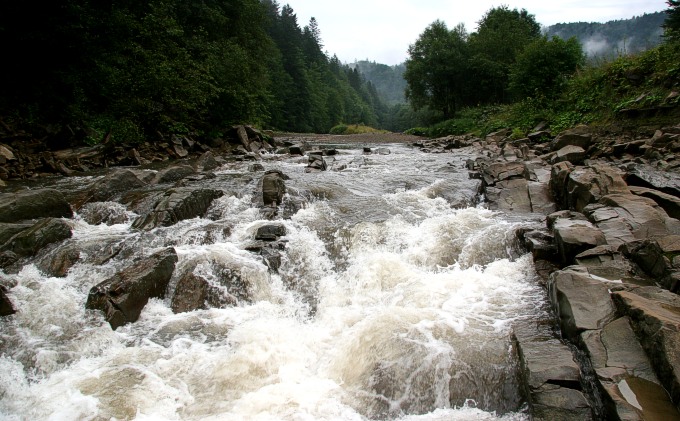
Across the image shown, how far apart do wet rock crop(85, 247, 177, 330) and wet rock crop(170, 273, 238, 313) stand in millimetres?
317

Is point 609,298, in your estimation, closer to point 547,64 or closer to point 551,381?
point 551,381

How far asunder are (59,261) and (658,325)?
31.8ft

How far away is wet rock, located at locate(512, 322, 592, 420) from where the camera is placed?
373 centimetres

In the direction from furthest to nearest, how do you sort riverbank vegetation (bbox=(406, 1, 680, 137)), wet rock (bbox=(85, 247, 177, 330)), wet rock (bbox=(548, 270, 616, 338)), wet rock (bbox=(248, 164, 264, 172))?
wet rock (bbox=(248, 164, 264, 172)) → riverbank vegetation (bbox=(406, 1, 680, 137)) → wet rock (bbox=(85, 247, 177, 330)) → wet rock (bbox=(548, 270, 616, 338))

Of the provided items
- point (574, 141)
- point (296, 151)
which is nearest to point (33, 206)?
point (296, 151)

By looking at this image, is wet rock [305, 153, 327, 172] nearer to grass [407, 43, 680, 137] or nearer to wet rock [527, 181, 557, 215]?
wet rock [527, 181, 557, 215]

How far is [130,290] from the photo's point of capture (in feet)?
20.7

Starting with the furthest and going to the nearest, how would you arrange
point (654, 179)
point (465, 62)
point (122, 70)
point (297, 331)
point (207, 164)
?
point (465, 62) → point (122, 70) → point (207, 164) → point (654, 179) → point (297, 331)

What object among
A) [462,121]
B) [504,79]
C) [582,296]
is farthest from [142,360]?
[504,79]

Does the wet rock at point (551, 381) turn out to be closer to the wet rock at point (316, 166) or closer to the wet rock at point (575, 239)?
the wet rock at point (575, 239)

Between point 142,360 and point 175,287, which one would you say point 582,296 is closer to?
point 142,360

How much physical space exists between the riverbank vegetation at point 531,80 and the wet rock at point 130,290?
54.6 ft

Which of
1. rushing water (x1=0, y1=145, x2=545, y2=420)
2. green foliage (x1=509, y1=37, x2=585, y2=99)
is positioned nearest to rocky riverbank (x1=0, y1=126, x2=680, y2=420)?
rushing water (x1=0, y1=145, x2=545, y2=420)

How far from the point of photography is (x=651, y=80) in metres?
15.7
